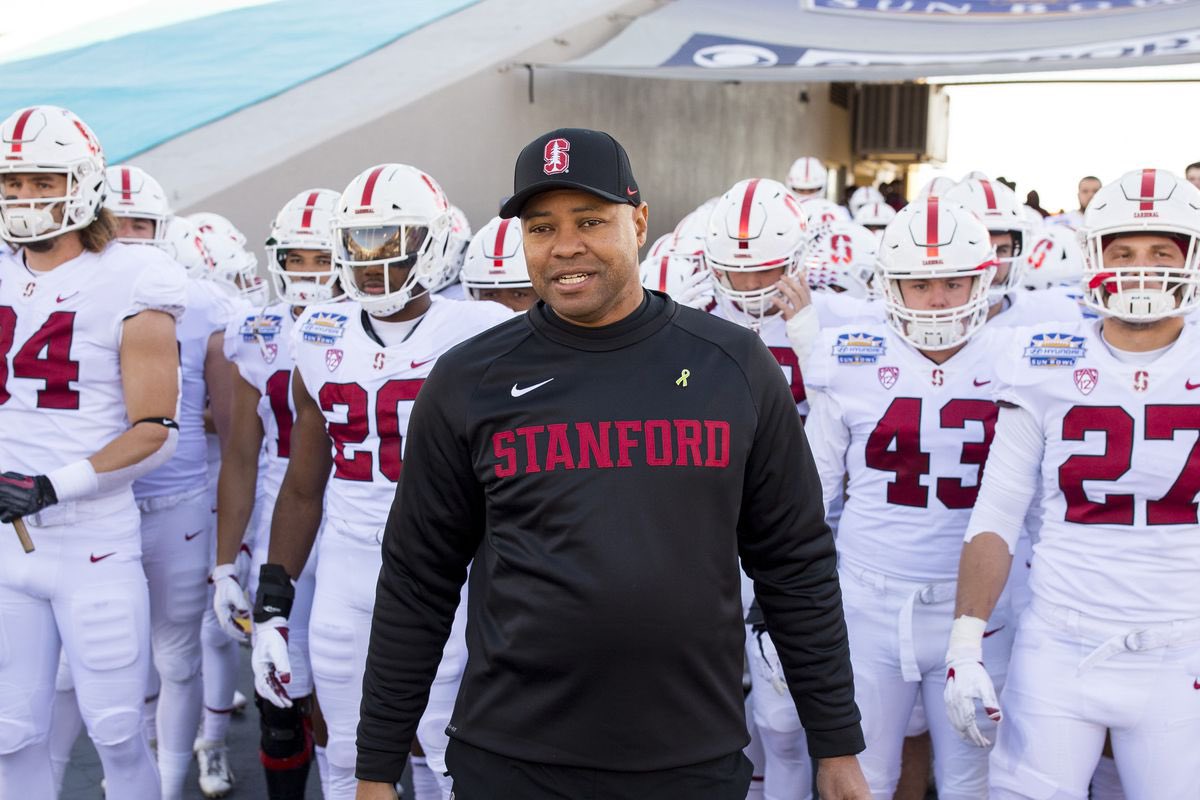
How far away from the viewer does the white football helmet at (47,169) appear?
3625mm

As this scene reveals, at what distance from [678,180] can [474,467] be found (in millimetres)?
12922

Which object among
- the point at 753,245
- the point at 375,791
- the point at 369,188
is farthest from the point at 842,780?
the point at 753,245

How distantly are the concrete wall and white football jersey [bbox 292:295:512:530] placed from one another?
6033 mm

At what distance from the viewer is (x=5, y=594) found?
3527mm

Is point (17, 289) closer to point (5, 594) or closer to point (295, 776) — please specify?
point (5, 594)

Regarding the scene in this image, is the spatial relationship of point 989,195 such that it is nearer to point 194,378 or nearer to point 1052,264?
point 1052,264

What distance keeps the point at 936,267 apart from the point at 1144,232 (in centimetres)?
65

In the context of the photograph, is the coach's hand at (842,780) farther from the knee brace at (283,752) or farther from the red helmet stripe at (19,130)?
the red helmet stripe at (19,130)

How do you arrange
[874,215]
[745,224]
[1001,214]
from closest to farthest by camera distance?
1. [745,224]
2. [1001,214]
3. [874,215]

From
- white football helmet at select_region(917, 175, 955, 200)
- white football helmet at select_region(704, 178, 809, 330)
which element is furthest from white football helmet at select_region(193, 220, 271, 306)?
white football helmet at select_region(917, 175, 955, 200)

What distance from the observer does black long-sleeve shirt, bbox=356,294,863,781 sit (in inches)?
81.6

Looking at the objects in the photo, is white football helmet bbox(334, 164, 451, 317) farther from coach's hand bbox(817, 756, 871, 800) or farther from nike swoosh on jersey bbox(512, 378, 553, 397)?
coach's hand bbox(817, 756, 871, 800)

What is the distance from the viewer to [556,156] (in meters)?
2.11

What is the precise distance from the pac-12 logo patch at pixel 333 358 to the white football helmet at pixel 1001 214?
88.3 inches
